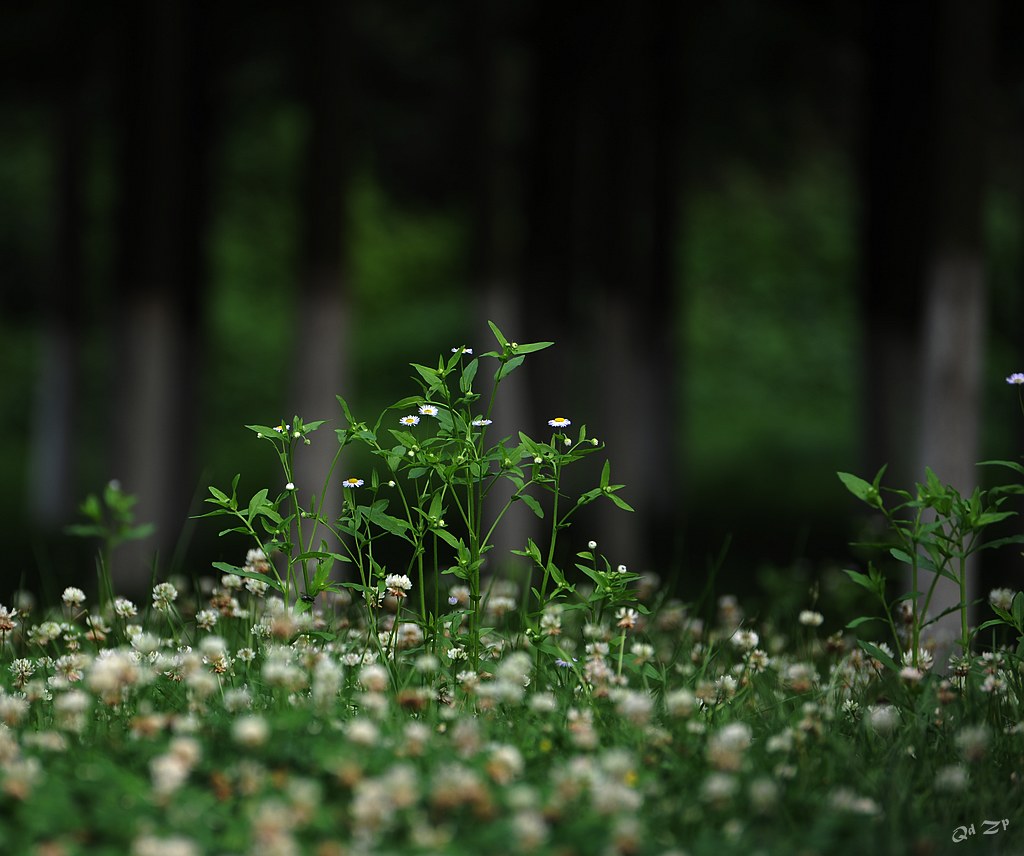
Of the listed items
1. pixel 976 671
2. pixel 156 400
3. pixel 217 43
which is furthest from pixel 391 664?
pixel 217 43

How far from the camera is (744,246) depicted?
27.8 meters

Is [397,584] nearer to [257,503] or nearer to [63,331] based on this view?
[257,503]

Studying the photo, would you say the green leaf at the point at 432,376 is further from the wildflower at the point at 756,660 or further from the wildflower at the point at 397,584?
the wildflower at the point at 756,660

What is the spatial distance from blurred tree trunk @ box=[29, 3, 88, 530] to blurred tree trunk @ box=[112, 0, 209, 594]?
6.16 meters

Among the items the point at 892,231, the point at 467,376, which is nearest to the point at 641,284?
the point at 892,231

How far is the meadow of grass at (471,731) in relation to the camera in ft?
6.18

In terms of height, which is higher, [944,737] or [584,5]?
[584,5]

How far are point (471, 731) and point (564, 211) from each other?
970 cm

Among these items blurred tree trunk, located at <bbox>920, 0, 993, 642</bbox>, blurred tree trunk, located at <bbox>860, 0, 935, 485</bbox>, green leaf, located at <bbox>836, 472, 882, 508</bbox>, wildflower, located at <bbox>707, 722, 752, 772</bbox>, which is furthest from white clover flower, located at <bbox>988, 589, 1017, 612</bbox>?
blurred tree trunk, located at <bbox>860, 0, 935, 485</bbox>

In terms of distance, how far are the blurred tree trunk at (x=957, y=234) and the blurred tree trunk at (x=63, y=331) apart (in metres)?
11.2

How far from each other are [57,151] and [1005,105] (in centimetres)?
1115

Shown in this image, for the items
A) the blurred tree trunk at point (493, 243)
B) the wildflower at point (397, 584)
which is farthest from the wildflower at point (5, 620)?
the blurred tree trunk at point (493, 243)

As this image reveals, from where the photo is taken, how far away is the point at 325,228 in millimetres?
8305

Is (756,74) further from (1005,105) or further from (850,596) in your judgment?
(850,596)
